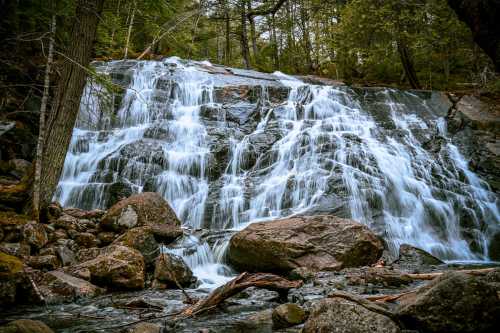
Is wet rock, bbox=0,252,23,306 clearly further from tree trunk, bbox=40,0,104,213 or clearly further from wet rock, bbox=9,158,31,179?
wet rock, bbox=9,158,31,179

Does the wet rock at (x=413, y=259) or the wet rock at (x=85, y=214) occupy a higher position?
the wet rock at (x=85, y=214)

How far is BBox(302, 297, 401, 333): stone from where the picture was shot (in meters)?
3.21

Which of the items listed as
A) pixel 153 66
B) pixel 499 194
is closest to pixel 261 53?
pixel 153 66

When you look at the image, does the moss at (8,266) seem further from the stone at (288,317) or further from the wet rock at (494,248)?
the wet rock at (494,248)

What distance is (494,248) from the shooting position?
30.4ft

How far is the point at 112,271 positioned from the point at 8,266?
4.54ft

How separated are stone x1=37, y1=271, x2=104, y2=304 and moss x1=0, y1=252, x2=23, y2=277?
0.49 metres

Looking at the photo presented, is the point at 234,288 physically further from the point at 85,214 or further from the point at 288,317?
the point at 85,214

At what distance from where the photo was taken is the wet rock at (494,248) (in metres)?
9.03

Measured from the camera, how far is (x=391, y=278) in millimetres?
5871

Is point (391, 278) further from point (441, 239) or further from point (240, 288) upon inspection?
point (441, 239)

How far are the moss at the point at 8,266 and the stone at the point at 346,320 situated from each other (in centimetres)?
358

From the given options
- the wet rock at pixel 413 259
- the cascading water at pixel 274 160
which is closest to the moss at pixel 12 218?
the cascading water at pixel 274 160

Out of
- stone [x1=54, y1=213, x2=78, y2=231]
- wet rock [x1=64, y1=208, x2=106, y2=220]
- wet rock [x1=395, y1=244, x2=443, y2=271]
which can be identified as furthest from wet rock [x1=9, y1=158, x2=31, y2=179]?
wet rock [x1=395, y1=244, x2=443, y2=271]
